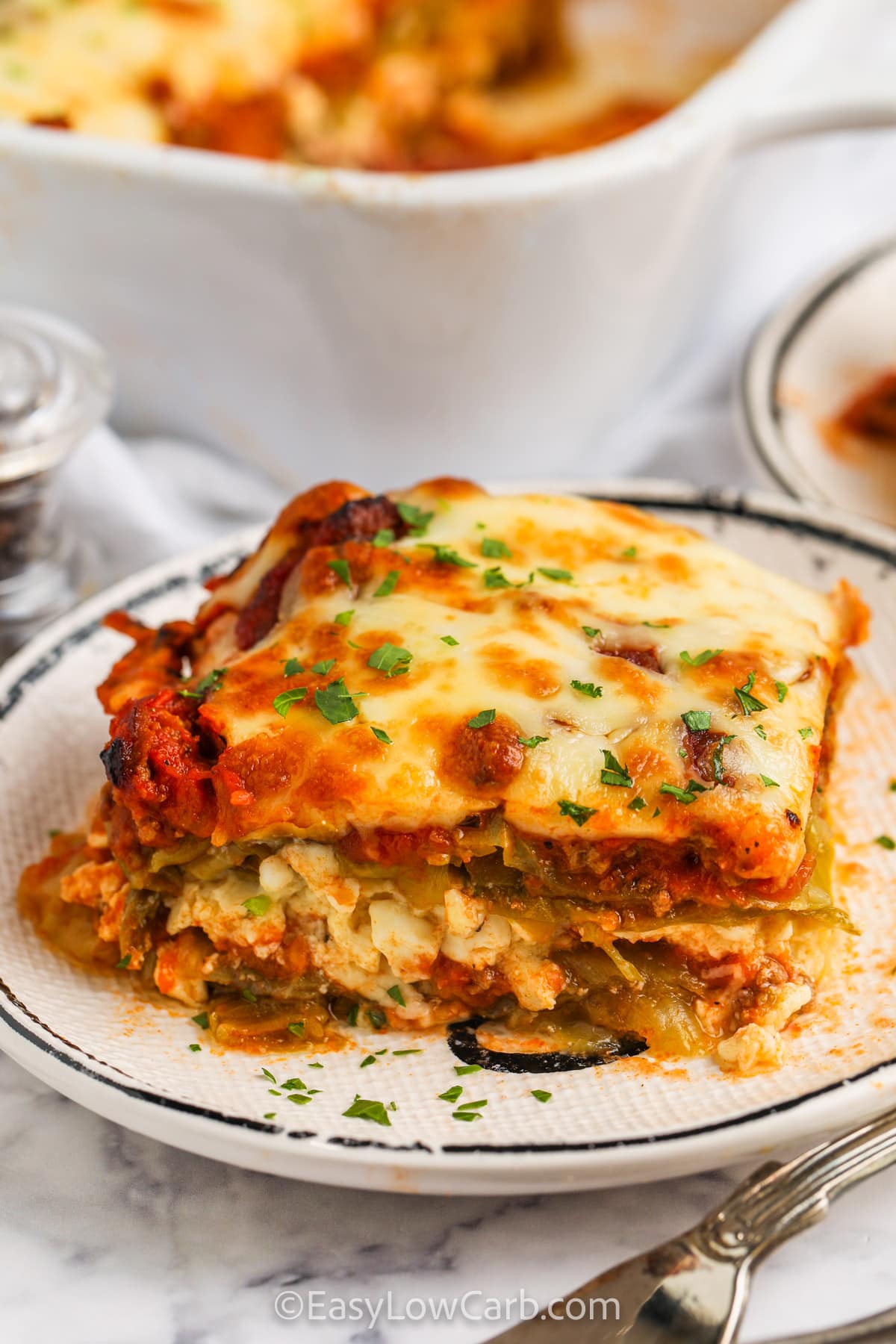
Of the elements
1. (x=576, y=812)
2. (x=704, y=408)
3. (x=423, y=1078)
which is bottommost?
(x=704, y=408)

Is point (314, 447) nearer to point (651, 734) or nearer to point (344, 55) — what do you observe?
point (344, 55)

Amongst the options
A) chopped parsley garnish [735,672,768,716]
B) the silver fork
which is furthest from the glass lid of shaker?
the silver fork

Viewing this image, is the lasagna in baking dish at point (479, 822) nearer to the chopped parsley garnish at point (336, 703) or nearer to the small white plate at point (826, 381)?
the chopped parsley garnish at point (336, 703)

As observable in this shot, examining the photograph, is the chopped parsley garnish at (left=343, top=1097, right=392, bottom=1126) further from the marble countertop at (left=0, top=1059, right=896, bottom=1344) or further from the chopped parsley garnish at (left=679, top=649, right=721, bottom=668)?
the chopped parsley garnish at (left=679, top=649, right=721, bottom=668)

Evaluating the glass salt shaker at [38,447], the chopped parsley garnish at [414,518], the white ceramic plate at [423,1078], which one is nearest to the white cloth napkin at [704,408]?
the glass salt shaker at [38,447]

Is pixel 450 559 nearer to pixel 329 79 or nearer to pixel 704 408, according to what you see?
pixel 704 408

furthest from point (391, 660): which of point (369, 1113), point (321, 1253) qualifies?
point (321, 1253)

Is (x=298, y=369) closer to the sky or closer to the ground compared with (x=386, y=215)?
closer to the ground

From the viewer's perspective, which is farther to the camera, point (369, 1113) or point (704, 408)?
point (704, 408)

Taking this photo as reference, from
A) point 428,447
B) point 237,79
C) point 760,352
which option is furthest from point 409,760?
point 237,79
